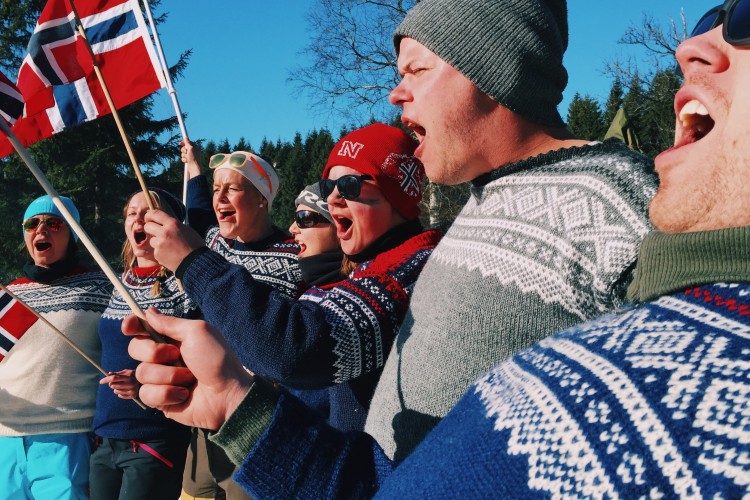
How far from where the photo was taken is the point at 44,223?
4559 mm

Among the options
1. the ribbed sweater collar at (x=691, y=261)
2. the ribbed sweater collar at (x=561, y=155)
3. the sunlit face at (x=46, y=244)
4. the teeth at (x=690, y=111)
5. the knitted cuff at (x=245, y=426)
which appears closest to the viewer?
the ribbed sweater collar at (x=691, y=261)

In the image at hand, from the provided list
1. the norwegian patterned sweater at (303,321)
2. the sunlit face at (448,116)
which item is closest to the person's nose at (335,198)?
the norwegian patterned sweater at (303,321)

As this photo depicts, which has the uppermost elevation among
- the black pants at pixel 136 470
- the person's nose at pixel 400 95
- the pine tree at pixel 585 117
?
the person's nose at pixel 400 95

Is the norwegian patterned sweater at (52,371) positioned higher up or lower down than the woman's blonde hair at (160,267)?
lower down

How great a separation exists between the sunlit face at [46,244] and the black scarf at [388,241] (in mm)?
2951

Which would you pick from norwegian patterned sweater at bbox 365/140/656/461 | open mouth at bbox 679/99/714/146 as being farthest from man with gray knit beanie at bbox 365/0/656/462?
open mouth at bbox 679/99/714/146

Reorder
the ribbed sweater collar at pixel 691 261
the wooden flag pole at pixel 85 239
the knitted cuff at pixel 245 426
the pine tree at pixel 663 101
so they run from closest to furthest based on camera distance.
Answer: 1. the ribbed sweater collar at pixel 691 261
2. the knitted cuff at pixel 245 426
3. the wooden flag pole at pixel 85 239
4. the pine tree at pixel 663 101

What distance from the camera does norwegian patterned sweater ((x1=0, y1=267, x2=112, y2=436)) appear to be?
13.5 feet

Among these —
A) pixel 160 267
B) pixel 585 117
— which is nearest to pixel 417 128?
pixel 160 267

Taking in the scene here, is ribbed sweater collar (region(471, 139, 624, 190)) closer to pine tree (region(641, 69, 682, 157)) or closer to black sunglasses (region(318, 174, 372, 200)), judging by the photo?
black sunglasses (region(318, 174, 372, 200))

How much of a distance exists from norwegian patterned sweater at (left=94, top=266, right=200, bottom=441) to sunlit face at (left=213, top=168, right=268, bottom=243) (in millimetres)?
460

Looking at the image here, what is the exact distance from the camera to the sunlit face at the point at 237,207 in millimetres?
3695

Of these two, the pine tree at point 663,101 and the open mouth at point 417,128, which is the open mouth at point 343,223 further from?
the pine tree at point 663,101

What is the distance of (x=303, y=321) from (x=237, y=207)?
2025 mm
